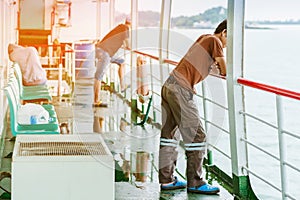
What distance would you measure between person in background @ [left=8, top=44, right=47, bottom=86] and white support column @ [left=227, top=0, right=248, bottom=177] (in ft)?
12.3

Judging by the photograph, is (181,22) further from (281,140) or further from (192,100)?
(281,140)

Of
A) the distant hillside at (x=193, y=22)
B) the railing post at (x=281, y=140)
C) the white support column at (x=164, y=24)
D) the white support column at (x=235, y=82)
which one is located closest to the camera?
the railing post at (x=281, y=140)

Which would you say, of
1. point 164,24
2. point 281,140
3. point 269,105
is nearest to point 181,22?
point 164,24

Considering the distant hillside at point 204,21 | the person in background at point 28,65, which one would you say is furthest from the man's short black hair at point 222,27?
the person in background at point 28,65

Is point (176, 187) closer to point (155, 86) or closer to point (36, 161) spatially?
point (36, 161)

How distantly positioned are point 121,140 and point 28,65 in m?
1.88

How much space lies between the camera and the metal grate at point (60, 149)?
3.29m

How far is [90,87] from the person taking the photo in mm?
11727

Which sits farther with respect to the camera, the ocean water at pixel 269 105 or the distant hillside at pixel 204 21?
the ocean water at pixel 269 105

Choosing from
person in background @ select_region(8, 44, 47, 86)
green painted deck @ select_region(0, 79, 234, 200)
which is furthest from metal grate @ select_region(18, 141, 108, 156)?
person in background @ select_region(8, 44, 47, 86)

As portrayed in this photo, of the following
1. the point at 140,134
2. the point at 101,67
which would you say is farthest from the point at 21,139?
the point at 101,67

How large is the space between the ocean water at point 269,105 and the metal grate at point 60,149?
114cm

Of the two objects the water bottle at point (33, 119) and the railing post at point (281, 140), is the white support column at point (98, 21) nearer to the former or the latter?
the water bottle at point (33, 119)

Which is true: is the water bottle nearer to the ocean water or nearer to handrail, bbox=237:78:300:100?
the ocean water
